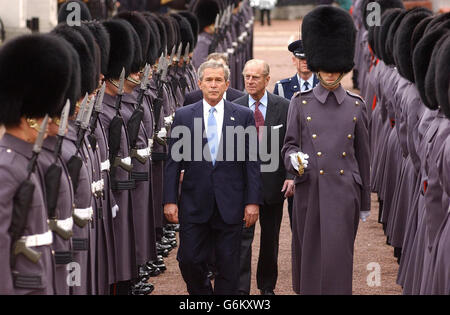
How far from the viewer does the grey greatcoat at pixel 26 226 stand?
4535 millimetres

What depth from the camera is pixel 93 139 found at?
240 inches

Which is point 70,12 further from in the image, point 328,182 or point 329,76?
point 328,182

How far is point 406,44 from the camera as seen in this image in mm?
8711

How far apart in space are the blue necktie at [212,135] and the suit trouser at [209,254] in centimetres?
31

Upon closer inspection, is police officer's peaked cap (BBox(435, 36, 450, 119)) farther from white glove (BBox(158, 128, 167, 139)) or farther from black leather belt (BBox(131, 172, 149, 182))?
white glove (BBox(158, 128, 167, 139))

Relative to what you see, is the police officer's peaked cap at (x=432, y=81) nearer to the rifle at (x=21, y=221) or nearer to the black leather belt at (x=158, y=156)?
the black leather belt at (x=158, y=156)

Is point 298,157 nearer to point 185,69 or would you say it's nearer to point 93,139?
point 93,139

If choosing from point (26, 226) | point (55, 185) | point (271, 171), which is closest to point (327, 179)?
point (271, 171)

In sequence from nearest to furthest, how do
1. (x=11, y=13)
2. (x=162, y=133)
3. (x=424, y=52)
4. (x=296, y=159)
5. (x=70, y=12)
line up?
(x=296, y=159) < (x=424, y=52) < (x=70, y=12) < (x=162, y=133) < (x=11, y=13)

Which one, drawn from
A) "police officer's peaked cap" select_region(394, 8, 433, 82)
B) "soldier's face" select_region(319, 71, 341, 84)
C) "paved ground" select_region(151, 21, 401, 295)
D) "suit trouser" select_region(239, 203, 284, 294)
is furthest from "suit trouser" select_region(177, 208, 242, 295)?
"police officer's peaked cap" select_region(394, 8, 433, 82)

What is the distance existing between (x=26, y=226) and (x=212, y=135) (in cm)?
191

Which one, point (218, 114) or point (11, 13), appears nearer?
point (218, 114)

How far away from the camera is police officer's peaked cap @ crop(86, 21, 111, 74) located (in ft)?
23.2

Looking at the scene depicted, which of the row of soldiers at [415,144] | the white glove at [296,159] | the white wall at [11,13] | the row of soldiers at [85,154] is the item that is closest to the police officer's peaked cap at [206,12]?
the row of soldiers at [415,144]
